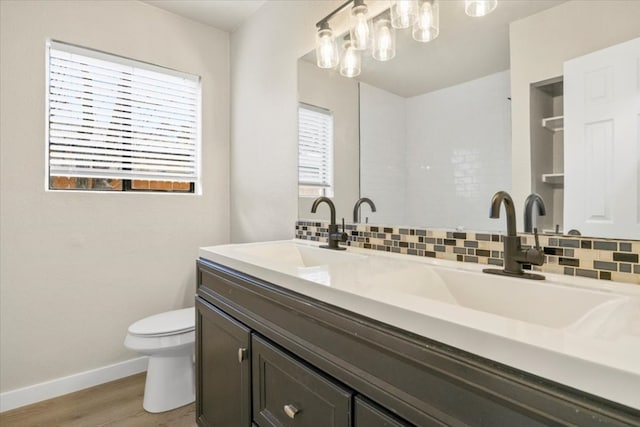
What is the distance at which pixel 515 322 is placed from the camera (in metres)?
0.54

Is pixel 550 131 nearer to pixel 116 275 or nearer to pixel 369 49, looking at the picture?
pixel 369 49

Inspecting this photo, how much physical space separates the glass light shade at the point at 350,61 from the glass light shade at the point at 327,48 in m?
0.05

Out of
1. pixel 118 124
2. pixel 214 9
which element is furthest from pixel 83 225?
pixel 214 9

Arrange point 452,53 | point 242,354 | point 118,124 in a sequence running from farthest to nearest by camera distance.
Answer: point 118,124 → point 452,53 → point 242,354

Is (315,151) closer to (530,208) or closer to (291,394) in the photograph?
(530,208)

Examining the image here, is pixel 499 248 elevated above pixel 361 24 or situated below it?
below

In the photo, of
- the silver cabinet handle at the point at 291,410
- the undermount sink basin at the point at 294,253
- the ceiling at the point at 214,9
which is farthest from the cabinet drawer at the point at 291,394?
the ceiling at the point at 214,9

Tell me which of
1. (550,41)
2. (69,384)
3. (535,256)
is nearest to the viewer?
(535,256)

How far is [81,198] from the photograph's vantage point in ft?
6.54

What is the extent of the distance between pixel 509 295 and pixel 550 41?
2.50ft

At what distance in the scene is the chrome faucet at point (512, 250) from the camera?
862 mm

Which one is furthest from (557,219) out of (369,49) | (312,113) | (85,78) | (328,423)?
(85,78)

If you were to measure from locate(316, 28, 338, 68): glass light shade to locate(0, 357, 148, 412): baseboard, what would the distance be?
7.36 ft

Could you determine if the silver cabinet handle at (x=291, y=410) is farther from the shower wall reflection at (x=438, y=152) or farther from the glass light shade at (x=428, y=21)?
the glass light shade at (x=428, y=21)
